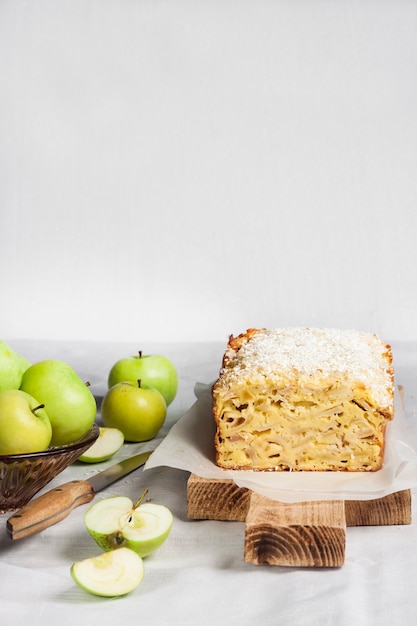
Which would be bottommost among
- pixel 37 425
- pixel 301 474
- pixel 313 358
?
pixel 301 474

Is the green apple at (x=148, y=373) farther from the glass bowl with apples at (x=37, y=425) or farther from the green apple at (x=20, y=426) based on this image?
the green apple at (x=20, y=426)

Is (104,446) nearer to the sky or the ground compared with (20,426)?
nearer to the ground

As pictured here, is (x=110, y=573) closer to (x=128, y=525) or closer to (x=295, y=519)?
(x=128, y=525)

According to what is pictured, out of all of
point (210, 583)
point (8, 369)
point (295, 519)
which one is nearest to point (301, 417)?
point (295, 519)

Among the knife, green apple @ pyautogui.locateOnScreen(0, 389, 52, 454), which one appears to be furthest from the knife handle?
green apple @ pyautogui.locateOnScreen(0, 389, 52, 454)

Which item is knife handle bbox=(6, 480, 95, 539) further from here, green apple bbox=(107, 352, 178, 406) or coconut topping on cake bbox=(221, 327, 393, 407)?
green apple bbox=(107, 352, 178, 406)

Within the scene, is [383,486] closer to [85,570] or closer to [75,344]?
[85,570]
